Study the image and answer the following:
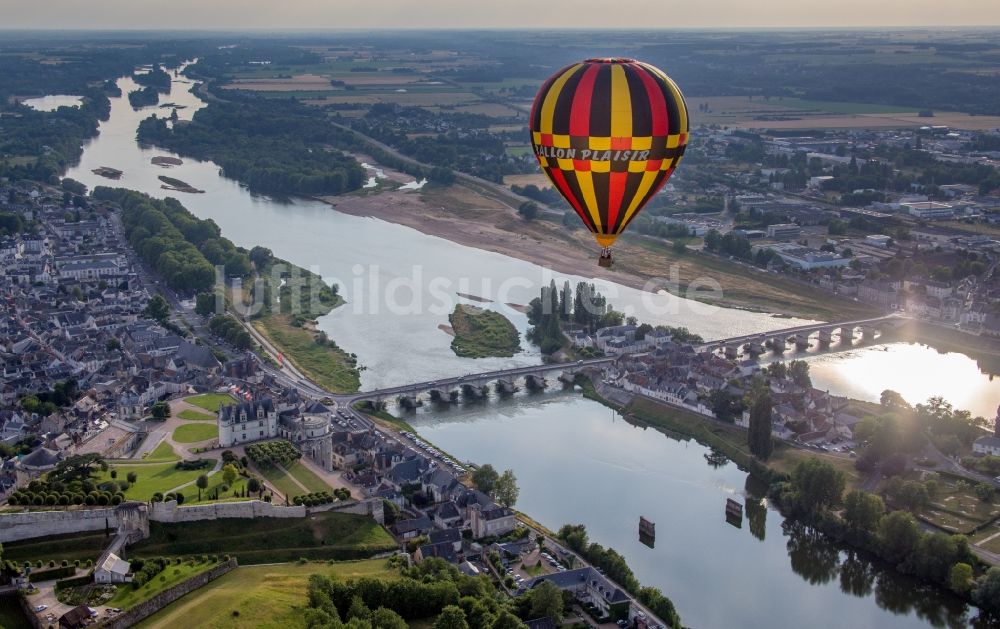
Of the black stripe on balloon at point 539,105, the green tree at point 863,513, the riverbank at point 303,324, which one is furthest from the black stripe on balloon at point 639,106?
the riverbank at point 303,324

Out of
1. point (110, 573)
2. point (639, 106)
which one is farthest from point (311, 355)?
point (639, 106)

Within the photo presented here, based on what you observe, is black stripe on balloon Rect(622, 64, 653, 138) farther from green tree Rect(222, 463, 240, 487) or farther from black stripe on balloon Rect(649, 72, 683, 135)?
green tree Rect(222, 463, 240, 487)

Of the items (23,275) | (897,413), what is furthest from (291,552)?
(23,275)

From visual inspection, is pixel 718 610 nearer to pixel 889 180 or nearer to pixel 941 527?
pixel 941 527

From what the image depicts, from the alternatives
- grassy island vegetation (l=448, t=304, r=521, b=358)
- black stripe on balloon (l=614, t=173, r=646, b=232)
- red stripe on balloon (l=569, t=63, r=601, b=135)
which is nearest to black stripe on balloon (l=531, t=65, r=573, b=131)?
red stripe on balloon (l=569, t=63, r=601, b=135)

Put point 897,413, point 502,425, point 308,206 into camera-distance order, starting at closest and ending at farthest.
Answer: point 897,413 < point 502,425 < point 308,206

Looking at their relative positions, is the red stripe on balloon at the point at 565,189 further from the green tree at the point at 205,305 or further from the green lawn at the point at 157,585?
the green tree at the point at 205,305
